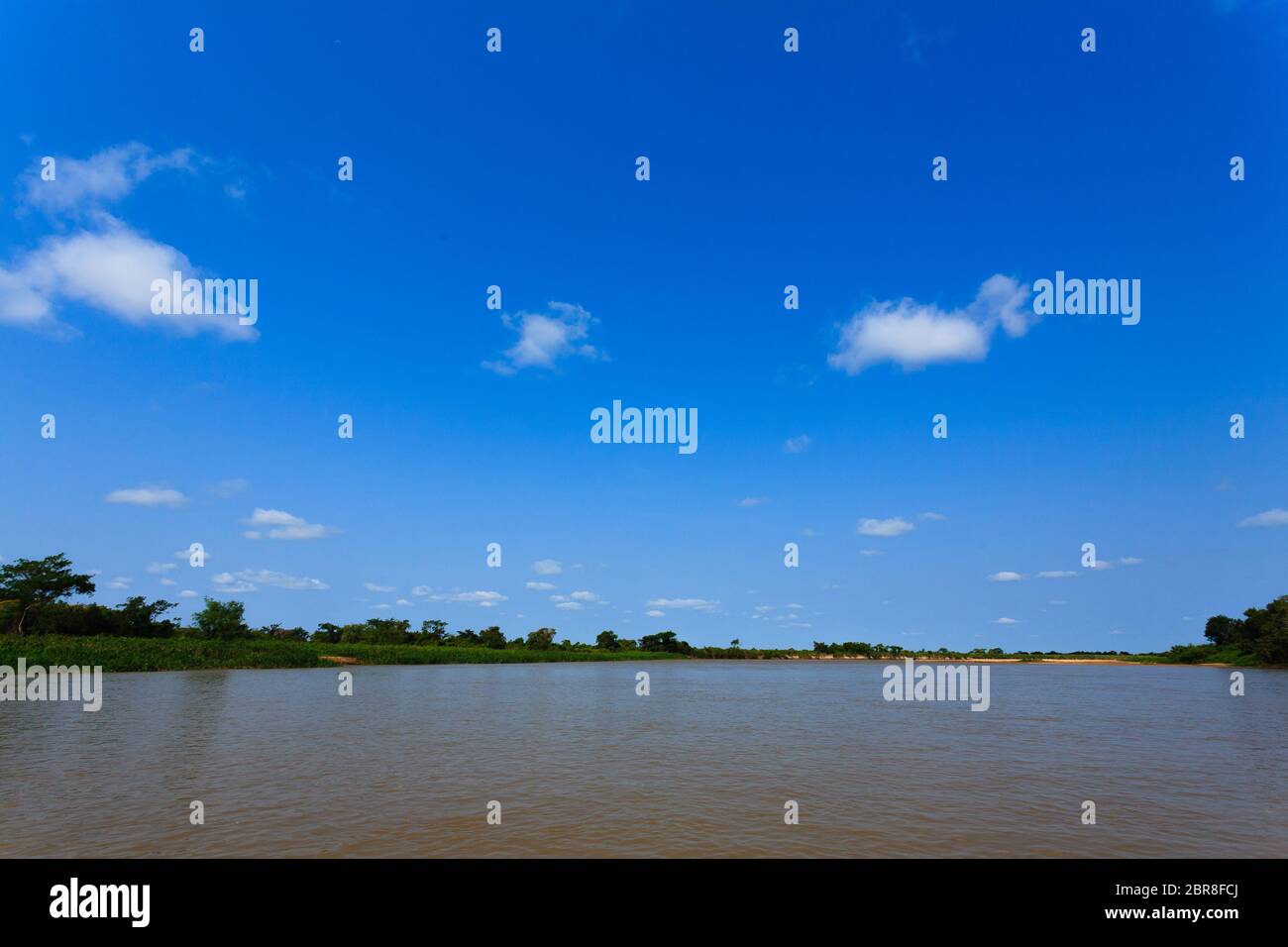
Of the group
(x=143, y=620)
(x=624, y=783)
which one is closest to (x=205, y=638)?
(x=143, y=620)

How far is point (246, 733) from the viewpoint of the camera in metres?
26.0

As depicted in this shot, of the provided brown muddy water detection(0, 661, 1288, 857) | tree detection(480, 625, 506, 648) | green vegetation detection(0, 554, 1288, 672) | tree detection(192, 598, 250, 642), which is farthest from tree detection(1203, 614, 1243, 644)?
tree detection(192, 598, 250, 642)

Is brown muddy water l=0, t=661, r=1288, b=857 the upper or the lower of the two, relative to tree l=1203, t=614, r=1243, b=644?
upper

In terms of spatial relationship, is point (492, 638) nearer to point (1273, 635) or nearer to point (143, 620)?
point (143, 620)

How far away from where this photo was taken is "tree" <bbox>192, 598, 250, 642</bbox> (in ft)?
322

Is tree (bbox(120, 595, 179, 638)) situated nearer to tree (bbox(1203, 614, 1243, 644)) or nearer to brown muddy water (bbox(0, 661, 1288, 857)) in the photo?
brown muddy water (bbox(0, 661, 1288, 857))

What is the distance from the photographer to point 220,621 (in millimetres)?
100688

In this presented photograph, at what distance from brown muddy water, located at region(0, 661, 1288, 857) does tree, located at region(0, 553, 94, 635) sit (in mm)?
59508

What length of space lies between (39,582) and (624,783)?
94.7 metres

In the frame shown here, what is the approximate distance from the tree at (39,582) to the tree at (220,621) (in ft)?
54.9

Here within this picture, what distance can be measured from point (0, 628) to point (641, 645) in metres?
149
